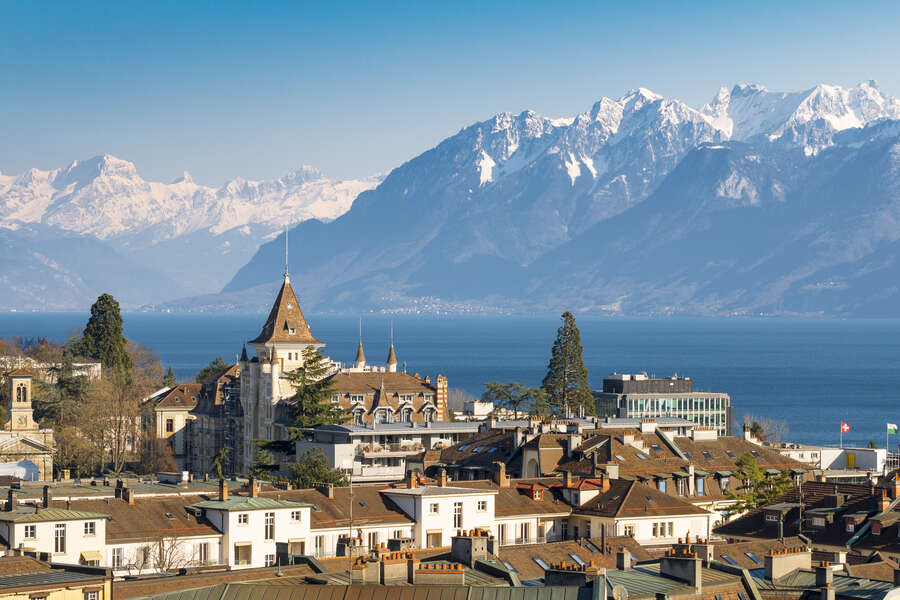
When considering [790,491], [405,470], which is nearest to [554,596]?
[790,491]

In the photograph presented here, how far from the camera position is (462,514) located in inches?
2414

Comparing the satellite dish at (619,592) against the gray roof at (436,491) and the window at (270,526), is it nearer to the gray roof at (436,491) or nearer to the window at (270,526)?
the window at (270,526)

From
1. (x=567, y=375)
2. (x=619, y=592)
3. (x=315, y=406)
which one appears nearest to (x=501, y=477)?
(x=619, y=592)

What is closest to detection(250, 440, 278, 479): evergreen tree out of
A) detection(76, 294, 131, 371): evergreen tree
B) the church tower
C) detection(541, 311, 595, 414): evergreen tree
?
the church tower

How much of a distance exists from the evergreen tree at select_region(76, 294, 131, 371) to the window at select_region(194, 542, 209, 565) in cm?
9661

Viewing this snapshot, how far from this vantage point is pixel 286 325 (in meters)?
119

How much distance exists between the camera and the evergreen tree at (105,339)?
151 m

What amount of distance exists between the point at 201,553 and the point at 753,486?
30.6 m

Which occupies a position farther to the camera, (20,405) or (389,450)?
(20,405)

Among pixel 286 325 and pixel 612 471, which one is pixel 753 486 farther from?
pixel 286 325

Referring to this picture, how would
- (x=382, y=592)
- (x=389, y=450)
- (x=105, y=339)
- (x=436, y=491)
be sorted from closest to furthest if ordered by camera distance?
1. (x=382, y=592)
2. (x=436, y=491)
3. (x=389, y=450)
4. (x=105, y=339)

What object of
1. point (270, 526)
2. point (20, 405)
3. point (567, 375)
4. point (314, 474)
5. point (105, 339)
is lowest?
point (270, 526)

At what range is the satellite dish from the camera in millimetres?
32556

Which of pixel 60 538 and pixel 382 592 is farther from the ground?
pixel 382 592
